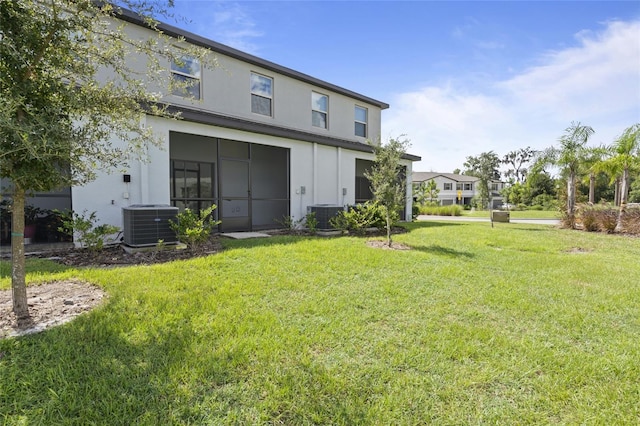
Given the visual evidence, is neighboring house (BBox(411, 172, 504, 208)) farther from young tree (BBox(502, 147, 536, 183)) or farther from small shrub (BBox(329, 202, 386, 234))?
small shrub (BBox(329, 202, 386, 234))

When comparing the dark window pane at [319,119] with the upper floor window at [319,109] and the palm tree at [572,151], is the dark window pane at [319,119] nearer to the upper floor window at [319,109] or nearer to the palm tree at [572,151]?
the upper floor window at [319,109]

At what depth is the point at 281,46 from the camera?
39.6ft

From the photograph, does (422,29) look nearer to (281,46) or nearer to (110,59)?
(281,46)

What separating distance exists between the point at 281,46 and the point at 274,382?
12.4 meters

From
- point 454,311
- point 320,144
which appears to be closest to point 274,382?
point 454,311

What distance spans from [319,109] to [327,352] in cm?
1255

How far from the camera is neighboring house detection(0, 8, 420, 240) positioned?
8109mm

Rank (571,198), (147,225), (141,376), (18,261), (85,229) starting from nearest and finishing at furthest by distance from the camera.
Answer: (141,376)
(18,261)
(85,229)
(147,225)
(571,198)

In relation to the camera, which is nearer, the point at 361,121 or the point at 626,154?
the point at 626,154

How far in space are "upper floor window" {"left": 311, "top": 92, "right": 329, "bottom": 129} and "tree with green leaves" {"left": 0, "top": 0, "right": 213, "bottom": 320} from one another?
34.3 ft

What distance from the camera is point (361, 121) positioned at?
1595cm

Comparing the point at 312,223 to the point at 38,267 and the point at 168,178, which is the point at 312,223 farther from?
the point at 38,267

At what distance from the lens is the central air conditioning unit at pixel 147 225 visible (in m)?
6.75

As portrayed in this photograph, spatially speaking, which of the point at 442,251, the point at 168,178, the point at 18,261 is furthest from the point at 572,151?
the point at 18,261
